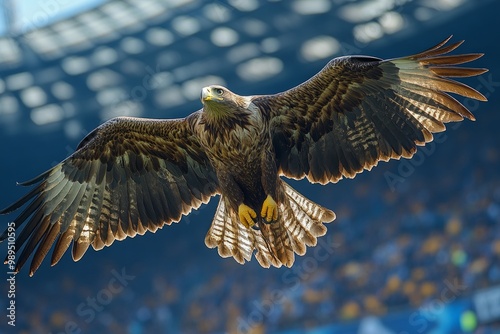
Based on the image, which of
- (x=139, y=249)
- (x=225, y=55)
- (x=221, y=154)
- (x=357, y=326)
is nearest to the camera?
(x=221, y=154)

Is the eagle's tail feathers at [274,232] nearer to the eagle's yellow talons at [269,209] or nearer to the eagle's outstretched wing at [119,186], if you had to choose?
the eagle's yellow talons at [269,209]

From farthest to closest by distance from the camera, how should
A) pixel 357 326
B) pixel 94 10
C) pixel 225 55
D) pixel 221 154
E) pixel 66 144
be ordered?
1. pixel 66 144
2. pixel 225 55
3. pixel 94 10
4. pixel 357 326
5. pixel 221 154

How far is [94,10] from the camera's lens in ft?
54.4

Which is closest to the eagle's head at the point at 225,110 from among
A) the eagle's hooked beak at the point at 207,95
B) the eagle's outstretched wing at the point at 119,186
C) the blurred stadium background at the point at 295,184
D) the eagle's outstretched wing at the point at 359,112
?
the eagle's hooked beak at the point at 207,95

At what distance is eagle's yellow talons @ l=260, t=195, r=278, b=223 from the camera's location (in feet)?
22.4

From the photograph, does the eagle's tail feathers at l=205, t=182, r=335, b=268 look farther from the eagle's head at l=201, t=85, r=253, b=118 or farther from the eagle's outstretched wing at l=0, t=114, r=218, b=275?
the eagle's head at l=201, t=85, r=253, b=118

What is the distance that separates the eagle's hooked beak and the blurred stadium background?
926cm

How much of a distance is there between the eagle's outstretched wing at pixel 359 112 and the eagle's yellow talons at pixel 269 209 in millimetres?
453

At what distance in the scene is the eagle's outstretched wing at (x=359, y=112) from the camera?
6.63 meters

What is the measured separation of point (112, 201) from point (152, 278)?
1223 cm

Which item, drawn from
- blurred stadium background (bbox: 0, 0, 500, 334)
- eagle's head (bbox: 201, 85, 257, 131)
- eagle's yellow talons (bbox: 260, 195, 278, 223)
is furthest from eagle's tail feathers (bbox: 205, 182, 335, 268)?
blurred stadium background (bbox: 0, 0, 500, 334)

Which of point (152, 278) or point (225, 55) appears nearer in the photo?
point (225, 55)

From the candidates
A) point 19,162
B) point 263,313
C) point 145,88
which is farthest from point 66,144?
point 263,313

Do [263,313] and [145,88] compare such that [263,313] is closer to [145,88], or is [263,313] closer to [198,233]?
[198,233]
